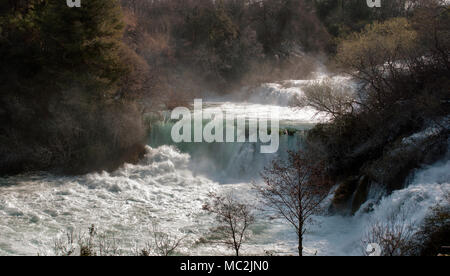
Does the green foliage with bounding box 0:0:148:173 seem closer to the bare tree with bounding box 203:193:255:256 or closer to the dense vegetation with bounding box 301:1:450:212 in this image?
the bare tree with bounding box 203:193:255:256

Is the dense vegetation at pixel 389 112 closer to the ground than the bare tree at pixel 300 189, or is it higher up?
higher up

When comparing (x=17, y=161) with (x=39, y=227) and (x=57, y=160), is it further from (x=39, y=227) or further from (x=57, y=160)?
(x=39, y=227)

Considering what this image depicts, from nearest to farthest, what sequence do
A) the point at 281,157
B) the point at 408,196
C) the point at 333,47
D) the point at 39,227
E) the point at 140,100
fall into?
1. the point at 408,196
2. the point at 39,227
3. the point at 281,157
4. the point at 140,100
5. the point at 333,47

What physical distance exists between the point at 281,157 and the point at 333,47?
910 inches

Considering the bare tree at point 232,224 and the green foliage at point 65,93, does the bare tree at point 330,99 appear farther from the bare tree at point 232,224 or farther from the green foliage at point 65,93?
the green foliage at point 65,93

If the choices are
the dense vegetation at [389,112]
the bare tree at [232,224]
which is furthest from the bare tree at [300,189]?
the dense vegetation at [389,112]

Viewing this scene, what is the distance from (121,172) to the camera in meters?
15.0

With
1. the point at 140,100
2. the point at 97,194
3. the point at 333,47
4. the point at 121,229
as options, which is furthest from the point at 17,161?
the point at 333,47

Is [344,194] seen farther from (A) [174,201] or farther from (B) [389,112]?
(A) [174,201]

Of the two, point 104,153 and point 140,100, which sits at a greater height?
point 140,100

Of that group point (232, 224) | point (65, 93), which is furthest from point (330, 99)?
point (65, 93)

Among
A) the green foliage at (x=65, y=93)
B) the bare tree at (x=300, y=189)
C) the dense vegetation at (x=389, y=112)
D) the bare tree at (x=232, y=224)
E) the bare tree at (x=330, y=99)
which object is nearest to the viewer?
the bare tree at (x=300, y=189)

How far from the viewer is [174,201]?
40.2 ft

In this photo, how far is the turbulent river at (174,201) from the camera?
8562mm
